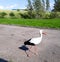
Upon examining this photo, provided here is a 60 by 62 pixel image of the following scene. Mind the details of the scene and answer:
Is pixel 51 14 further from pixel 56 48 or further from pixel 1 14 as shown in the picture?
pixel 56 48

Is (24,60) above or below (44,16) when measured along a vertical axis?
above

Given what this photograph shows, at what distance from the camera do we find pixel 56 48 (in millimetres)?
11273

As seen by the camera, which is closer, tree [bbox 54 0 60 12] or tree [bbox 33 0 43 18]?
tree [bbox 33 0 43 18]

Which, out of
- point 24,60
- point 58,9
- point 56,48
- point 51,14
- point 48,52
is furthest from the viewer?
point 58,9

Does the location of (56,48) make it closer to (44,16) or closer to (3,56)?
(3,56)

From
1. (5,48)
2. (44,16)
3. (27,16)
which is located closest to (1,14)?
(27,16)

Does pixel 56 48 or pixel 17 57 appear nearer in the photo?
pixel 17 57

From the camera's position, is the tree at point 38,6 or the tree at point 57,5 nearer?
the tree at point 38,6

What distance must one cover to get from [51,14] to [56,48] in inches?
1276

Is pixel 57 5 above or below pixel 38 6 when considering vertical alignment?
below

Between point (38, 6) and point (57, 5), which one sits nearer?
point (38, 6)

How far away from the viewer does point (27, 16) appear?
4597 centimetres

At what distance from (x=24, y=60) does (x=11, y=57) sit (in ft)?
2.11

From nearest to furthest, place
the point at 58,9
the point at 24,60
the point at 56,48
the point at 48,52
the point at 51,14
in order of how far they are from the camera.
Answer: the point at 24,60
the point at 48,52
the point at 56,48
the point at 51,14
the point at 58,9
